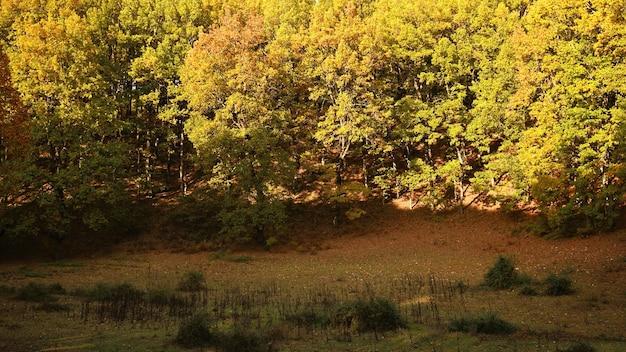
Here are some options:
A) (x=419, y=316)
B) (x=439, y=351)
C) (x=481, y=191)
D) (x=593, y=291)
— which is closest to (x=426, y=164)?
(x=481, y=191)

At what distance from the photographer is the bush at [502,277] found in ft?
59.8

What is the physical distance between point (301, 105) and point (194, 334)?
30478 mm

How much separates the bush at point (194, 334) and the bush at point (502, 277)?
39.2ft

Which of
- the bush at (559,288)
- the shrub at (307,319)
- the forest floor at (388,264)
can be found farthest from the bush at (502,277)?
the shrub at (307,319)

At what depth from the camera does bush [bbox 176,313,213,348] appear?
36.1 feet

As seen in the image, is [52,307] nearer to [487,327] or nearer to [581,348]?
[487,327]

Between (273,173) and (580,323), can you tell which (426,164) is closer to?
(273,173)

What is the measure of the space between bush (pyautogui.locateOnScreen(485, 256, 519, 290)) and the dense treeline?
9.76m

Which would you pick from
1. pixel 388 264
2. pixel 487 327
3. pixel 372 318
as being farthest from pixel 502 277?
pixel 388 264

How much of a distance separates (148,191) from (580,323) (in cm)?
3618

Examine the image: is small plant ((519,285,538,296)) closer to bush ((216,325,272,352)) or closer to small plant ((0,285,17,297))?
bush ((216,325,272,352))

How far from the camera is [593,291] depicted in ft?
55.0

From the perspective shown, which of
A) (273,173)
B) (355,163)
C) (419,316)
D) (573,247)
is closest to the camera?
(419,316)

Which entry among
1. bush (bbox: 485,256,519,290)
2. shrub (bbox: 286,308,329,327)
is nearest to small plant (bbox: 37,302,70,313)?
shrub (bbox: 286,308,329,327)
